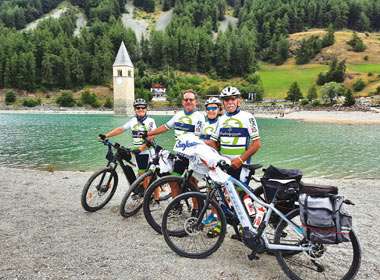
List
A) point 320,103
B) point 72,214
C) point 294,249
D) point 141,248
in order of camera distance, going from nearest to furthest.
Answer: point 294,249 → point 141,248 → point 72,214 → point 320,103

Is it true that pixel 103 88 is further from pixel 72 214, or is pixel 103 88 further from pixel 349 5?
pixel 349 5

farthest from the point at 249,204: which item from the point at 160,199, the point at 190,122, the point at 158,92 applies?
the point at 158,92

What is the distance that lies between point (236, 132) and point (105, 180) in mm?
3349

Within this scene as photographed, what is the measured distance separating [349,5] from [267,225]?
207 metres

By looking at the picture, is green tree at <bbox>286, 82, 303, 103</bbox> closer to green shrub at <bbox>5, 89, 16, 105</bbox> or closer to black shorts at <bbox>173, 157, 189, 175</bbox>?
green shrub at <bbox>5, 89, 16, 105</bbox>

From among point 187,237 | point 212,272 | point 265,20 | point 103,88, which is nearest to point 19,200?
point 187,237

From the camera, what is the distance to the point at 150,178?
666 centimetres

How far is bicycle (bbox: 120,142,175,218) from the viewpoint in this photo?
638 cm

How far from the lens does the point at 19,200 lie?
8.72m

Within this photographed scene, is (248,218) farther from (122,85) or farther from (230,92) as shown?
(122,85)

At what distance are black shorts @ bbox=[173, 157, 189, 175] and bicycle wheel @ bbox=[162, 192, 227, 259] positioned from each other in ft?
3.60

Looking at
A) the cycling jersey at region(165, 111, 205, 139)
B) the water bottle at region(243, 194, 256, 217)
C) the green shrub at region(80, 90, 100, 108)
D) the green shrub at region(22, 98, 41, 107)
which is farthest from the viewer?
the green shrub at region(80, 90, 100, 108)

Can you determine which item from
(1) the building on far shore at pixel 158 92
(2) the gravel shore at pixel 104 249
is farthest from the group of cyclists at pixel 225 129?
(1) the building on far shore at pixel 158 92

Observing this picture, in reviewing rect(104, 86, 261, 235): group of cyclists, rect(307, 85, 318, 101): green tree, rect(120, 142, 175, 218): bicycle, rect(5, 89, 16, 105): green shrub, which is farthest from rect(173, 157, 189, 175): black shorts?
rect(5, 89, 16, 105): green shrub
